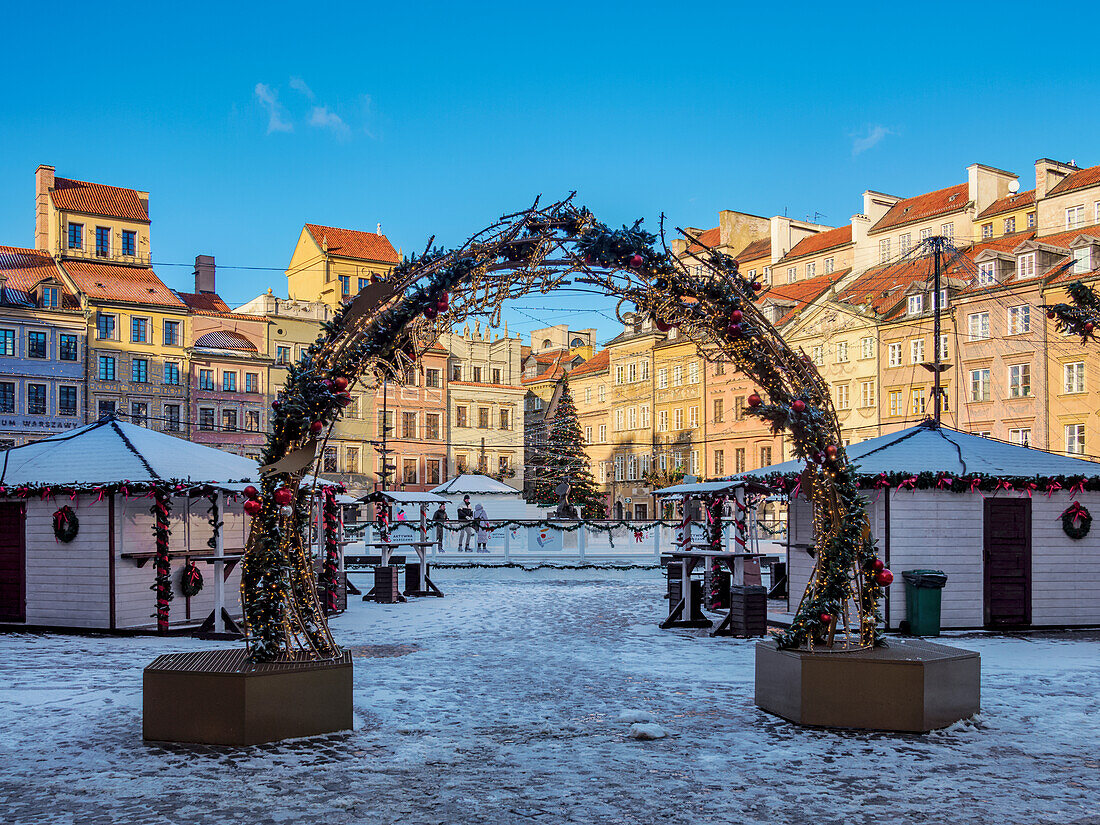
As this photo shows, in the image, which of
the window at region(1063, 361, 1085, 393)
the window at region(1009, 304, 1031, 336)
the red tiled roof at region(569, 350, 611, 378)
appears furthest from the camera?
the red tiled roof at region(569, 350, 611, 378)

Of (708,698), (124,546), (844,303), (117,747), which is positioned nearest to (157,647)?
(124,546)

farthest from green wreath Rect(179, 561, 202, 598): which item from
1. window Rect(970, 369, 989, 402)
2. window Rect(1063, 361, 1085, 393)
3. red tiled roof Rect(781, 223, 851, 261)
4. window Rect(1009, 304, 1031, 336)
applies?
red tiled roof Rect(781, 223, 851, 261)

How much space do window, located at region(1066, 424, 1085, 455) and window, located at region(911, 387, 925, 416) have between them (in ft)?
22.9

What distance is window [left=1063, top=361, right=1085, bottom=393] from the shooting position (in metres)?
42.3

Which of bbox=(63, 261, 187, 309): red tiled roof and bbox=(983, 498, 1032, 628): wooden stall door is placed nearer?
bbox=(983, 498, 1032, 628): wooden stall door

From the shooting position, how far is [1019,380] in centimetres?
4512

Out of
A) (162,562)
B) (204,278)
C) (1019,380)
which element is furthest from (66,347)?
(1019,380)

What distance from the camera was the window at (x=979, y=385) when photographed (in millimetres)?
46656

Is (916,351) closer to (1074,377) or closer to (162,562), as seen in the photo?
(1074,377)

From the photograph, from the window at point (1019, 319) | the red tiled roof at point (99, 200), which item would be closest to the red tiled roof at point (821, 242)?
the window at point (1019, 319)

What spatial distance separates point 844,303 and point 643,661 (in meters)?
43.7

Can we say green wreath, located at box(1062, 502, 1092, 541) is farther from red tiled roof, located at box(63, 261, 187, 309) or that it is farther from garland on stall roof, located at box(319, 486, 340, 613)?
red tiled roof, located at box(63, 261, 187, 309)

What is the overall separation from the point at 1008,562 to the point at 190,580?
13.1 m

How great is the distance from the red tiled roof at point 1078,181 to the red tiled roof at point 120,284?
4412cm
